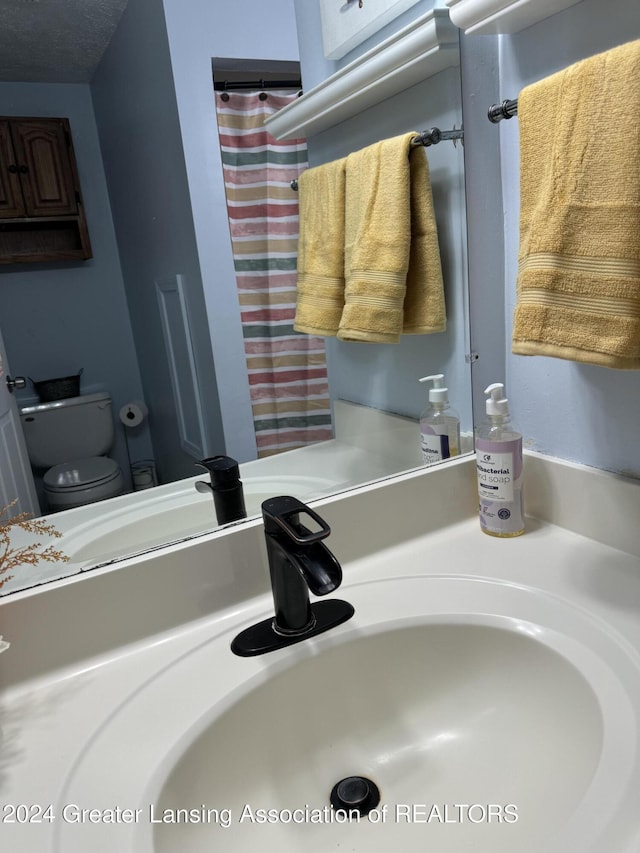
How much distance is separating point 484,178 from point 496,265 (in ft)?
0.47

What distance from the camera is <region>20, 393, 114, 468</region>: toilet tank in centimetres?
75

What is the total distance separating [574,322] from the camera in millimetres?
684

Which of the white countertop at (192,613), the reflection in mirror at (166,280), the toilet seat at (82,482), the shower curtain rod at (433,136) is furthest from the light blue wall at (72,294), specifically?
the shower curtain rod at (433,136)

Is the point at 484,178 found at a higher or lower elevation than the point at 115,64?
lower

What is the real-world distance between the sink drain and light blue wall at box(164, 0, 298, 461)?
0.45 meters

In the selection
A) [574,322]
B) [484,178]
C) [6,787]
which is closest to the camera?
[6,787]

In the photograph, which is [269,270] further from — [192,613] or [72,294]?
[192,613]

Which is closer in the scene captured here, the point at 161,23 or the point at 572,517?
the point at 161,23

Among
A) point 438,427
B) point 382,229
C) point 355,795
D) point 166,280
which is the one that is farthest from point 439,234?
point 355,795

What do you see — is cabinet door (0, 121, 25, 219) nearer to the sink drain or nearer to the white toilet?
the white toilet

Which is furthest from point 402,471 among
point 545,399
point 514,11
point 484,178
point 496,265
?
point 514,11

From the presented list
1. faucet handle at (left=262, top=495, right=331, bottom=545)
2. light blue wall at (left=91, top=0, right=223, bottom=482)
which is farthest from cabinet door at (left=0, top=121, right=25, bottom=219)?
faucet handle at (left=262, top=495, right=331, bottom=545)

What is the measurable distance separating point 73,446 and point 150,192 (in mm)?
345

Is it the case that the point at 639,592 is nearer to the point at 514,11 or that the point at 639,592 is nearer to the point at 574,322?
the point at 574,322
